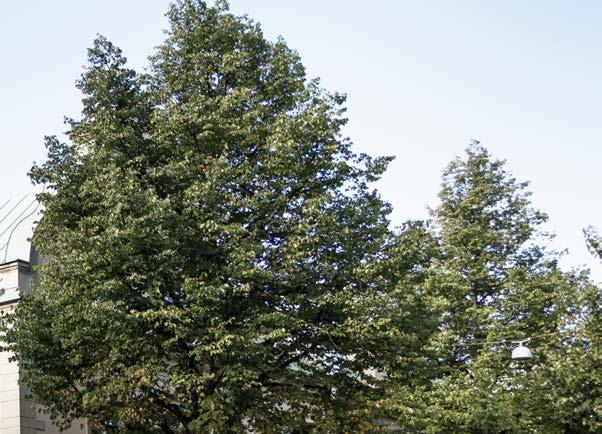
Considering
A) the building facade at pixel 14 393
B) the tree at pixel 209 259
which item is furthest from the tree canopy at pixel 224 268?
the building facade at pixel 14 393

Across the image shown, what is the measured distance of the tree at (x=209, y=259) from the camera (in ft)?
70.6

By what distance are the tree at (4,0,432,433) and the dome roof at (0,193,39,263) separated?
565cm

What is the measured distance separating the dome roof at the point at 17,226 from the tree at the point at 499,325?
1425 cm

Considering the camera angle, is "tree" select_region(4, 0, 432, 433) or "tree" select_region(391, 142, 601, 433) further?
"tree" select_region(391, 142, 601, 433)

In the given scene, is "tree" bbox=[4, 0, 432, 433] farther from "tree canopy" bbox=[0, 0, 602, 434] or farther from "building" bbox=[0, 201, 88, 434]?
"building" bbox=[0, 201, 88, 434]

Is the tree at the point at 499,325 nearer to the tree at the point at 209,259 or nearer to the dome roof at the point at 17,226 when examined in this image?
the tree at the point at 209,259

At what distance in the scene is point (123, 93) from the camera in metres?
25.2

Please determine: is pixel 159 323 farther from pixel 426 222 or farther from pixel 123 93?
pixel 426 222

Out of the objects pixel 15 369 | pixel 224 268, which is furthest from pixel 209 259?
pixel 15 369

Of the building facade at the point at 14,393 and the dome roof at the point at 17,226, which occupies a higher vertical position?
the dome roof at the point at 17,226

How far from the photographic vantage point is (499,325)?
1273 inches

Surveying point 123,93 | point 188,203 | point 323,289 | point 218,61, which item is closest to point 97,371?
point 188,203

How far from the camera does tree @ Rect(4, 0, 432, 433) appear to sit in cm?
2153

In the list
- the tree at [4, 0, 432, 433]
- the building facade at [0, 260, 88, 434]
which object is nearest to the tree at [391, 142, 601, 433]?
the tree at [4, 0, 432, 433]
